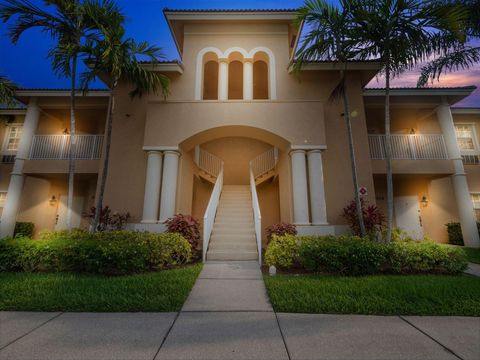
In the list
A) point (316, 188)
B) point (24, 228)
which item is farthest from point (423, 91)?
point (24, 228)

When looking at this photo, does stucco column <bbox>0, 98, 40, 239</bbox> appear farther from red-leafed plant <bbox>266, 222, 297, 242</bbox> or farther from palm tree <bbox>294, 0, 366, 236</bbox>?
palm tree <bbox>294, 0, 366, 236</bbox>

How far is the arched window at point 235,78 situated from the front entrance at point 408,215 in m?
11.2

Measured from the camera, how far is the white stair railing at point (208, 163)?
11.1 metres

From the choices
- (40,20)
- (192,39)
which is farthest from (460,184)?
(40,20)

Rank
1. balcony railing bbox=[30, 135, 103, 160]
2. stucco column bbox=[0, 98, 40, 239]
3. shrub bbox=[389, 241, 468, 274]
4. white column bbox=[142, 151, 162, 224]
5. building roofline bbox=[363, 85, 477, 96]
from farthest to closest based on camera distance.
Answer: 1. balcony railing bbox=[30, 135, 103, 160]
2. building roofline bbox=[363, 85, 477, 96]
3. stucco column bbox=[0, 98, 40, 239]
4. white column bbox=[142, 151, 162, 224]
5. shrub bbox=[389, 241, 468, 274]

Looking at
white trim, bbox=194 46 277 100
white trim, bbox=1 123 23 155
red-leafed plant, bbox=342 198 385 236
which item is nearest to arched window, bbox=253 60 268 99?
white trim, bbox=194 46 277 100

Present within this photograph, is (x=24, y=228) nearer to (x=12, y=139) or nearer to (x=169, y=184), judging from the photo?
(x=12, y=139)

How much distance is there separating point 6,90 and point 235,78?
10051 mm

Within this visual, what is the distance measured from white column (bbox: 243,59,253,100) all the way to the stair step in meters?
6.11

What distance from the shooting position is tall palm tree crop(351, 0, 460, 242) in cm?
558

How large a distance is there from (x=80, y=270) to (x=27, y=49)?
163303 mm

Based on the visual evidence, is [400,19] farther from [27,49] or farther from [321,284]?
[27,49]

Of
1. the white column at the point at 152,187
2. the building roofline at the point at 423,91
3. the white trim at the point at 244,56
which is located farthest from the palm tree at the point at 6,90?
the building roofline at the point at 423,91

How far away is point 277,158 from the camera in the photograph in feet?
33.9
